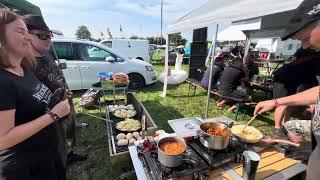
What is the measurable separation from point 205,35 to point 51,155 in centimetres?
813

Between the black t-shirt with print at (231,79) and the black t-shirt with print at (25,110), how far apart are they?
188 inches

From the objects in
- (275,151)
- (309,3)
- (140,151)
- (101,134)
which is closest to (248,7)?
(309,3)

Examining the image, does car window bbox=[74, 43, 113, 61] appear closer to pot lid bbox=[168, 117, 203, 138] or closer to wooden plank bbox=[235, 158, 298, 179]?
pot lid bbox=[168, 117, 203, 138]

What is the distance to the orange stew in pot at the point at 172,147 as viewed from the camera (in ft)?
5.31

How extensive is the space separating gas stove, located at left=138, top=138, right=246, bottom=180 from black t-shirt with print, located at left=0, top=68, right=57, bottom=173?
0.83 metres

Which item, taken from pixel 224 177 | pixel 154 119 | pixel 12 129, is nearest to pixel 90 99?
pixel 154 119

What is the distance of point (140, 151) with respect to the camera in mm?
1918

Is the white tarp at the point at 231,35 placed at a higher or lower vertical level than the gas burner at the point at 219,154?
higher

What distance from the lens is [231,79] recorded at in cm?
550

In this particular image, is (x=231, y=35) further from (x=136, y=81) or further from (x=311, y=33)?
(x=311, y=33)

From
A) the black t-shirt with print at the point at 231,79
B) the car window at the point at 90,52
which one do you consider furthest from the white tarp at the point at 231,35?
the car window at the point at 90,52

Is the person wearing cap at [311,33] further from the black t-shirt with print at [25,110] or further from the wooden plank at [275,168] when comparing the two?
the black t-shirt with print at [25,110]

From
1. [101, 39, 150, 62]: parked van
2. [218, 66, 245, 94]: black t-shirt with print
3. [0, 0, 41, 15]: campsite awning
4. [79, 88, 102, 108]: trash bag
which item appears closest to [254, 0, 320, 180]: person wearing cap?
[218, 66, 245, 94]: black t-shirt with print

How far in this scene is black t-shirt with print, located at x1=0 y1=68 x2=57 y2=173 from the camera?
1.31m
